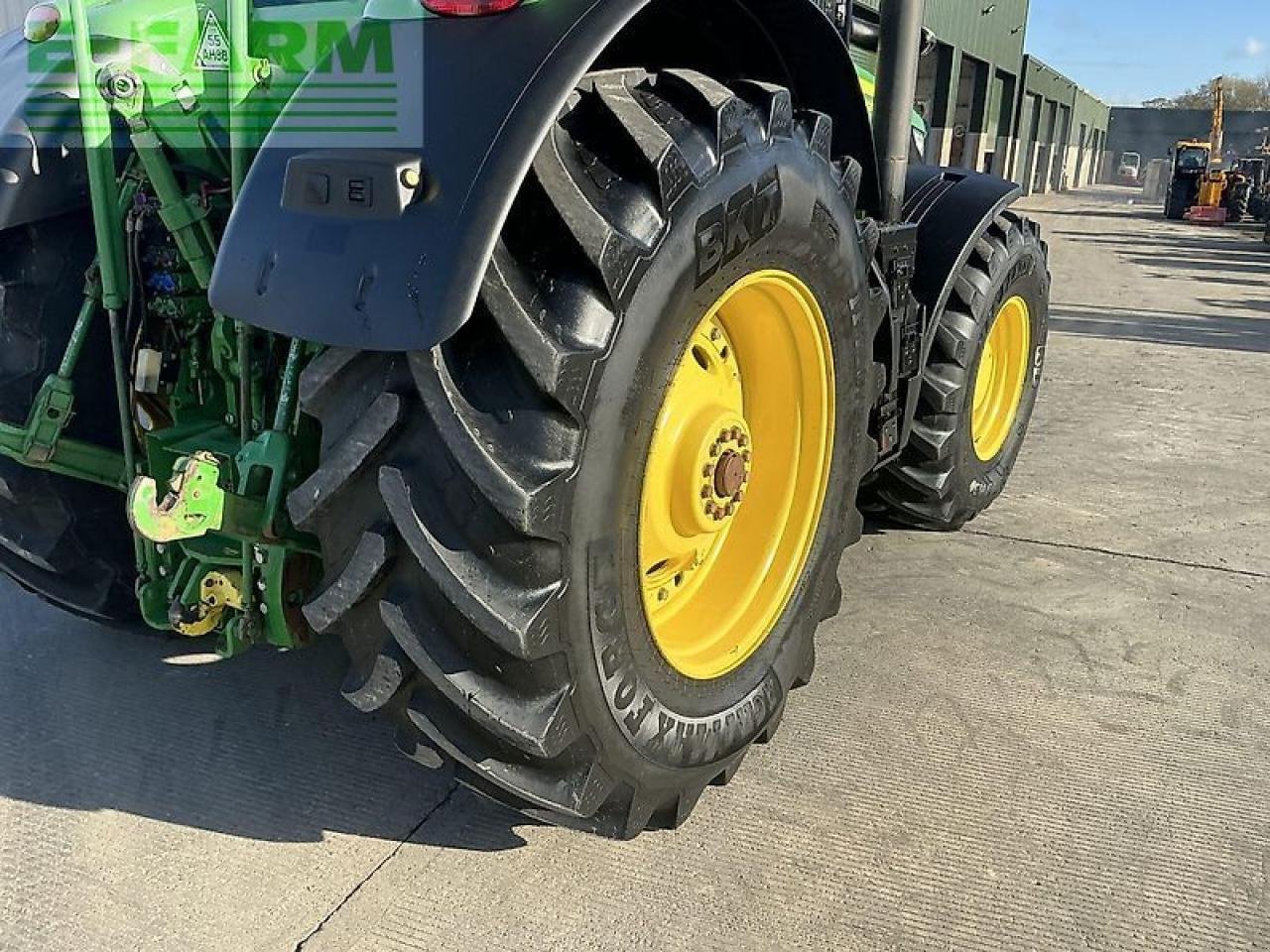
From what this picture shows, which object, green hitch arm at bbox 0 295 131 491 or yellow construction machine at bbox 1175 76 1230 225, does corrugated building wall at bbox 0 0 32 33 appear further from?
yellow construction machine at bbox 1175 76 1230 225

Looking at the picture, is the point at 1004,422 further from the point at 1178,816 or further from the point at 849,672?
the point at 1178,816

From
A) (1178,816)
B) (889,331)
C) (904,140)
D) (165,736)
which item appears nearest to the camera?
(1178,816)

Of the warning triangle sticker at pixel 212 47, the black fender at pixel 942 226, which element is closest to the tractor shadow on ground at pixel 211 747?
the warning triangle sticker at pixel 212 47

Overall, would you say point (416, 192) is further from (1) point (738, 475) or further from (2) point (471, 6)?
(1) point (738, 475)

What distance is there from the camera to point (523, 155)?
1.52m

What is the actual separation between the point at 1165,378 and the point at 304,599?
662 centimetres

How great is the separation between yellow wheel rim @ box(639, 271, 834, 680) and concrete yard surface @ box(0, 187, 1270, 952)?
0.38m

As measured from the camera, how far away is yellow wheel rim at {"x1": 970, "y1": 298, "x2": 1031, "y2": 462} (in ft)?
14.0

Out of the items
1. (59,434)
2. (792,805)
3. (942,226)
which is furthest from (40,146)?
(942,226)

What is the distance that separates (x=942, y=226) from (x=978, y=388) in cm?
90

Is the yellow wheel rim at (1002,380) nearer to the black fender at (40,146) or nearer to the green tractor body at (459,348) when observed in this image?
the green tractor body at (459,348)

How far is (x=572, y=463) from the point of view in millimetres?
1637

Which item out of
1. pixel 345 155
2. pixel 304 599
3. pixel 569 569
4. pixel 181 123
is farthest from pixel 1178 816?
pixel 181 123

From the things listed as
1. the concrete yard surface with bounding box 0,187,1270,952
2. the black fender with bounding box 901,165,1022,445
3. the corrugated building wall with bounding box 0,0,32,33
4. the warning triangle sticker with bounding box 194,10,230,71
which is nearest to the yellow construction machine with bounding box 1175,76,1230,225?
the corrugated building wall with bounding box 0,0,32,33
